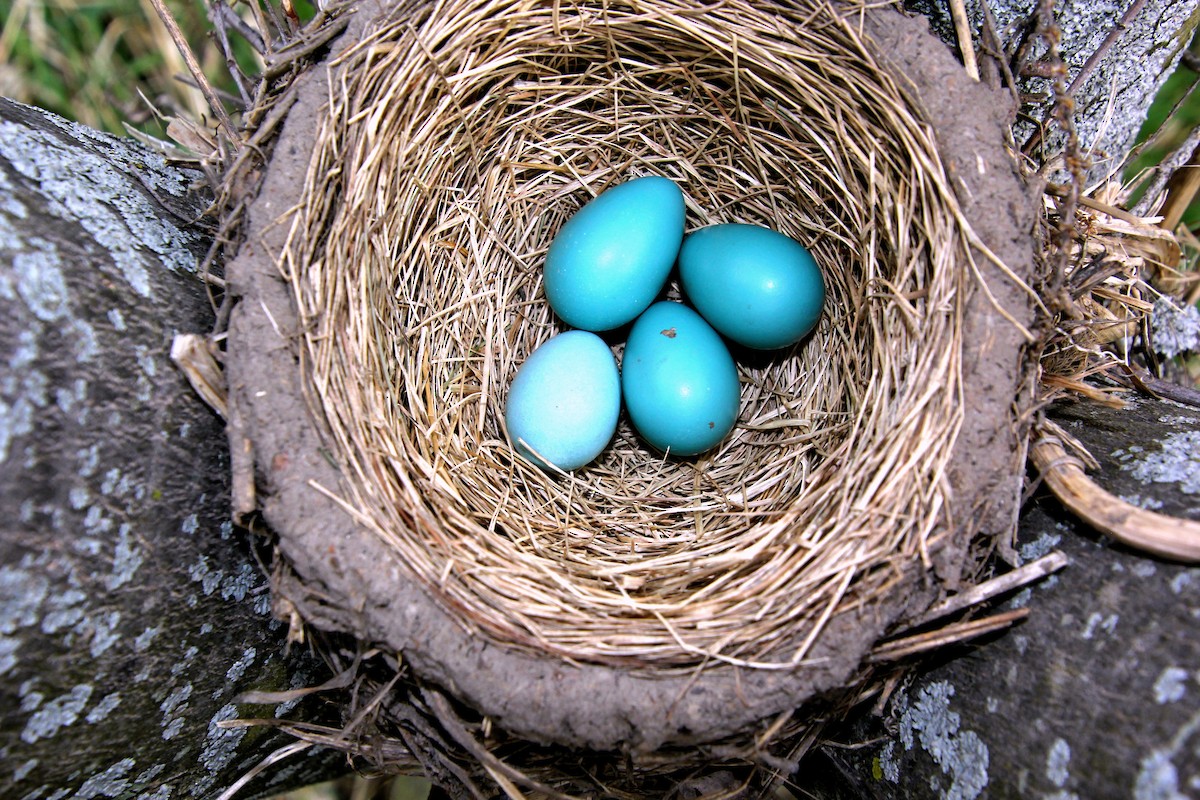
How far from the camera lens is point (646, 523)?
81.2 inches

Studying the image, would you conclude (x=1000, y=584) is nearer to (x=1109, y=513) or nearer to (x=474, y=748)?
(x=1109, y=513)

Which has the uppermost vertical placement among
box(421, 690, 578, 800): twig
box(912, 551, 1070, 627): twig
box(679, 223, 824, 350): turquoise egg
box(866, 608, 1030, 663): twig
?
box(679, 223, 824, 350): turquoise egg

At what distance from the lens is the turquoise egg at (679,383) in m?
1.96

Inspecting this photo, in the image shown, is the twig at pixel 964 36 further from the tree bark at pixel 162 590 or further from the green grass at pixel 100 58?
the green grass at pixel 100 58

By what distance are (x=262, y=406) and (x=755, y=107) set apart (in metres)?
1.35

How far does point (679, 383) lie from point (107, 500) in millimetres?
1236

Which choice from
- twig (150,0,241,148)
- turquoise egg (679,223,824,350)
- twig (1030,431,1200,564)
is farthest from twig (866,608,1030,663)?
twig (150,0,241,148)

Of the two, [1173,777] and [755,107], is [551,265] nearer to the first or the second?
[755,107]

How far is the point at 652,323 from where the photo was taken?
210cm

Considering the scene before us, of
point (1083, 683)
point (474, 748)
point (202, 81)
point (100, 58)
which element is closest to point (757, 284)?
point (1083, 683)

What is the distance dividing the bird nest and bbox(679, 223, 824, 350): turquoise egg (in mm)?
123

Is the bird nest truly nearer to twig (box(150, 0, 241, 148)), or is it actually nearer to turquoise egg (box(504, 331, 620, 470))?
turquoise egg (box(504, 331, 620, 470))

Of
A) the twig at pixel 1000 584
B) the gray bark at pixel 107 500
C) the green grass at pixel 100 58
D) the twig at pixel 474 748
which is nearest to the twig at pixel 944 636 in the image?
the twig at pixel 1000 584

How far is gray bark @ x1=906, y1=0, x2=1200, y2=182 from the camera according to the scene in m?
1.73
